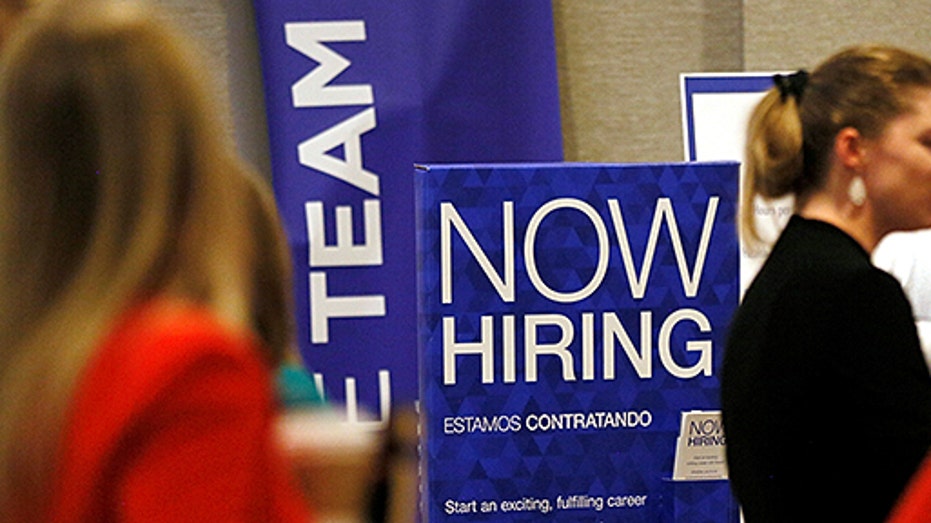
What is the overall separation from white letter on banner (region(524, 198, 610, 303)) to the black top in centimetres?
81

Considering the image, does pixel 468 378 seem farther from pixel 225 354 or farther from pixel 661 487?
pixel 225 354

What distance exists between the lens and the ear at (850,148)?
1.57 meters

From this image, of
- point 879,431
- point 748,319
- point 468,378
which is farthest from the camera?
point 468,378

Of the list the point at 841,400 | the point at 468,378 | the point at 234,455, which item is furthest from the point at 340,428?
the point at 468,378

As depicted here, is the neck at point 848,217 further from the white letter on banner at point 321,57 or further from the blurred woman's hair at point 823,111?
the white letter on banner at point 321,57

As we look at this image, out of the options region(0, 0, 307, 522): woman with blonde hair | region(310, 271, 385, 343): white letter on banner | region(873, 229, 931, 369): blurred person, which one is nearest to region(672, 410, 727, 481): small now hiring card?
region(873, 229, 931, 369): blurred person

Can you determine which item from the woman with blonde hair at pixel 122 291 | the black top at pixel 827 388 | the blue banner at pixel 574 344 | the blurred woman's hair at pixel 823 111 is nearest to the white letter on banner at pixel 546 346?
the blue banner at pixel 574 344

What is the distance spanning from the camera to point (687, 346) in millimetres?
2385

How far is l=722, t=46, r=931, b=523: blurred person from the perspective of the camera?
4.59ft

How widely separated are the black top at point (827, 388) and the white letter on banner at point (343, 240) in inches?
103

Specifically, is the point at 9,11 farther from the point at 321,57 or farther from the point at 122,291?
the point at 321,57

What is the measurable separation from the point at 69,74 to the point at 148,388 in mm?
225

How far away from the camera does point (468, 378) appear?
2344 millimetres

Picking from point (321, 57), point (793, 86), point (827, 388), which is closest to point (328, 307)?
point (321, 57)
